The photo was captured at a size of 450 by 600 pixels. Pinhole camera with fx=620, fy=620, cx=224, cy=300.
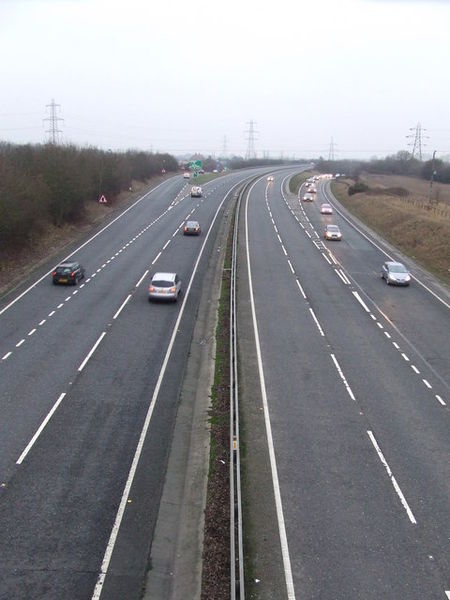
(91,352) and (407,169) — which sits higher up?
(407,169)

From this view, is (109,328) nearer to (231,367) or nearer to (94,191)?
(231,367)

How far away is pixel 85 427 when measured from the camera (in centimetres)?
1709

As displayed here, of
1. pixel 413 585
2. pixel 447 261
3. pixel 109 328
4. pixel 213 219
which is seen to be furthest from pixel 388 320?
pixel 213 219

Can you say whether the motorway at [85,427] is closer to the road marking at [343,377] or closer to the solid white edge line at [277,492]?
the solid white edge line at [277,492]

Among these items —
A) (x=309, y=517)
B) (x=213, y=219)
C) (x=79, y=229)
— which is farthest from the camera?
(x=213, y=219)

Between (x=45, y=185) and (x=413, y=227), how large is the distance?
30663mm

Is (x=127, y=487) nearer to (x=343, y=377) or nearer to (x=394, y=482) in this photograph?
(x=394, y=482)

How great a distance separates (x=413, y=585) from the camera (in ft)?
35.6

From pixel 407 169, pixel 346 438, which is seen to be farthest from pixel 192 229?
pixel 407 169

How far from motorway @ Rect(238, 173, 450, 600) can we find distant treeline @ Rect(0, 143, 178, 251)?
49.6 ft

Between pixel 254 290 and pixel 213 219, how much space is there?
30125mm

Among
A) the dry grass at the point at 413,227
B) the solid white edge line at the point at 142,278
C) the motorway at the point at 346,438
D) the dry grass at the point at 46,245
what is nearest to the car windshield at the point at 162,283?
the motorway at the point at 346,438

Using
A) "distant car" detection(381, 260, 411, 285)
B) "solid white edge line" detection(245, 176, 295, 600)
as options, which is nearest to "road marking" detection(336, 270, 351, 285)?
"distant car" detection(381, 260, 411, 285)

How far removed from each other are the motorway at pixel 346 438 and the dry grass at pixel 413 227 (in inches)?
373
